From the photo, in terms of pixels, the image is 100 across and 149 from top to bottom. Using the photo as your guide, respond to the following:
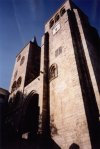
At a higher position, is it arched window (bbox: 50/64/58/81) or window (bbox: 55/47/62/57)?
window (bbox: 55/47/62/57)

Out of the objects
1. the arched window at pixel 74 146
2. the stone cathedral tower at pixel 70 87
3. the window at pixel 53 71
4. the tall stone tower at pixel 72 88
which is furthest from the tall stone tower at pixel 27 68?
the arched window at pixel 74 146

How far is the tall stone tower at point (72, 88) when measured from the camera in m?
8.10

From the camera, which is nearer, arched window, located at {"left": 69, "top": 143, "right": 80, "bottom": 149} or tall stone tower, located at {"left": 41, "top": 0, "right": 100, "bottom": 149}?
arched window, located at {"left": 69, "top": 143, "right": 80, "bottom": 149}

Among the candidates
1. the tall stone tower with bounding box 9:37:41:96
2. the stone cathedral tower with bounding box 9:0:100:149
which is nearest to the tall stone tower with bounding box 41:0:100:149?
the stone cathedral tower with bounding box 9:0:100:149

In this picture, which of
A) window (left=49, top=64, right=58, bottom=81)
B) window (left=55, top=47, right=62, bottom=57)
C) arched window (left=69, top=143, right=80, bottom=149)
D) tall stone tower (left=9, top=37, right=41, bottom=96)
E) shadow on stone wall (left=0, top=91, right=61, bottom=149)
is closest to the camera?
arched window (left=69, top=143, right=80, bottom=149)

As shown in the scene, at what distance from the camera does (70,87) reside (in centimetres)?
989

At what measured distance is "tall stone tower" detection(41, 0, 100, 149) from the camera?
810cm

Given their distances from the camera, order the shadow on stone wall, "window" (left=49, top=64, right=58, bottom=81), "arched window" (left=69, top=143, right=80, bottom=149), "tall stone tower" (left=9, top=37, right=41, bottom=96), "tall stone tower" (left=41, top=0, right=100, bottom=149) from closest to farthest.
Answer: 1. "arched window" (left=69, top=143, right=80, bottom=149)
2. "tall stone tower" (left=41, top=0, right=100, bottom=149)
3. the shadow on stone wall
4. "window" (left=49, top=64, right=58, bottom=81)
5. "tall stone tower" (left=9, top=37, right=41, bottom=96)

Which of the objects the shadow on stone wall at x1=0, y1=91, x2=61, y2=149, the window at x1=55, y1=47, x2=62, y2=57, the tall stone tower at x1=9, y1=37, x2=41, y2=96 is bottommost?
the shadow on stone wall at x1=0, y1=91, x2=61, y2=149

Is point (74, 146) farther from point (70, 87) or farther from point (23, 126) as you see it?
point (23, 126)

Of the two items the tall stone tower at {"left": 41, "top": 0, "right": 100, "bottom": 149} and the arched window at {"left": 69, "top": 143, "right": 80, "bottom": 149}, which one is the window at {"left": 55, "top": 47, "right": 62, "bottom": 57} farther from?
the arched window at {"left": 69, "top": 143, "right": 80, "bottom": 149}

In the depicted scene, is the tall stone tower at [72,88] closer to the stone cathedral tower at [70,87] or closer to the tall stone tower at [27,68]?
the stone cathedral tower at [70,87]

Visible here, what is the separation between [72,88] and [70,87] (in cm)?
22

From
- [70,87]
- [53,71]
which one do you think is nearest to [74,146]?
[70,87]
